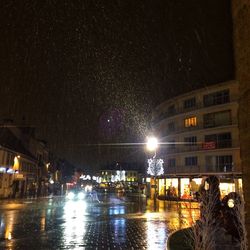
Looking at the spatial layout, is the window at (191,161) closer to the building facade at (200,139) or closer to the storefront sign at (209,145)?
the building facade at (200,139)

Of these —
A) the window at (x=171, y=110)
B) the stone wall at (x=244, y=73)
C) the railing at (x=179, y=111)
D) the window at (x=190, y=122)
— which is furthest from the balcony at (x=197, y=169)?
the stone wall at (x=244, y=73)

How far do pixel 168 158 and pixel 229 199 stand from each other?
145 ft

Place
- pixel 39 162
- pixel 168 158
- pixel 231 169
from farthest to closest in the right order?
pixel 39 162, pixel 168 158, pixel 231 169

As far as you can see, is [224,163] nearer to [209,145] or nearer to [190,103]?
[209,145]

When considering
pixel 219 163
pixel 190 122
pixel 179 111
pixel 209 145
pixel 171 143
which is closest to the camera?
pixel 219 163

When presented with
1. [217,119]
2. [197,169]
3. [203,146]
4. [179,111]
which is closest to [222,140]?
[203,146]

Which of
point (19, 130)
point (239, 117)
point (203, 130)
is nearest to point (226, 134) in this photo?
point (203, 130)

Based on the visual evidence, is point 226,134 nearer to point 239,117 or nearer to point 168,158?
point 168,158

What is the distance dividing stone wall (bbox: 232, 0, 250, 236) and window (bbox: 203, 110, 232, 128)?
145ft

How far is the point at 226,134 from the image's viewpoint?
4656 centimetres

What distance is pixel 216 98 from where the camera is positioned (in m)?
48.2

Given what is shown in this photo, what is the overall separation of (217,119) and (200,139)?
A: 3.85 meters

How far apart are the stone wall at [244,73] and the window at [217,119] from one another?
44.3m

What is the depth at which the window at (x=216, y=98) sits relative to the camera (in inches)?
1852
